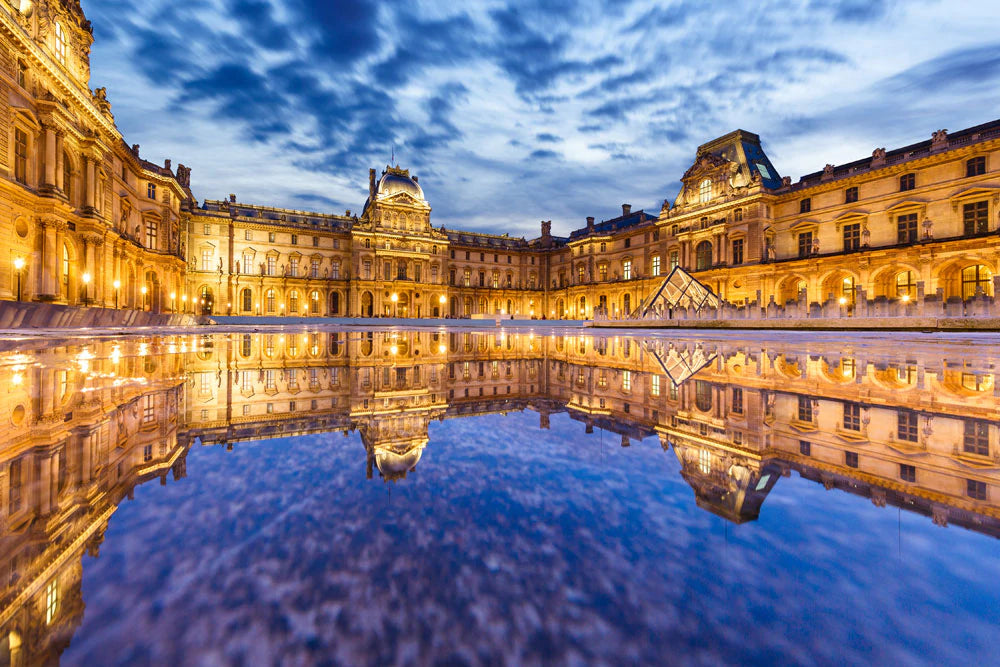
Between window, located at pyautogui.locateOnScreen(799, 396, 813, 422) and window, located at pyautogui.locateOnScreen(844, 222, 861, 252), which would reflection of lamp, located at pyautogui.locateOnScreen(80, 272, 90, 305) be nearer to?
window, located at pyautogui.locateOnScreen(799, 396, 813, 422)

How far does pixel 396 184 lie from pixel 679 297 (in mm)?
35149

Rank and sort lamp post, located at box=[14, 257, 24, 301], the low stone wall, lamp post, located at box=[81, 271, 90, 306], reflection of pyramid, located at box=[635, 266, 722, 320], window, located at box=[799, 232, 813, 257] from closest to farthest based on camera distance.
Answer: the low stone wall, lamp post, located at box=[14, 257, 24, 301], lamp post, located at box=[81, 271, 90, 306], reflection of pyramid, located at box=[635, 266, 722, 320], window, located at box=[799, 232, 813, 257]

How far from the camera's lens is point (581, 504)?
4.89ft

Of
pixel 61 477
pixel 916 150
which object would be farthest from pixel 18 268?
pixel 916 150

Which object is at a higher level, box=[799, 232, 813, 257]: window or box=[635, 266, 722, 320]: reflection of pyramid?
box=[799, 232, 813, 257]: window

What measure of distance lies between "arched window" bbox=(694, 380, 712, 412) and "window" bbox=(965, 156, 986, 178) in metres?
33.9

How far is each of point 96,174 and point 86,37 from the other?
634 cm

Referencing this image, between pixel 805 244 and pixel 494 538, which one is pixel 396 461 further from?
pixel 805 244

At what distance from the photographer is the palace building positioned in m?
18.5

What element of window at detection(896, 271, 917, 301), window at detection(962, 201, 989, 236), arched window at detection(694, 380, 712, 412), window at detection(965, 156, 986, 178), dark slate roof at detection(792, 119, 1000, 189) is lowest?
arched window at detection(694, 380, 712, 412)


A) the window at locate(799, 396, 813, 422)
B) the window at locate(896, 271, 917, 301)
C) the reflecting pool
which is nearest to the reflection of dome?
the reflecting pool

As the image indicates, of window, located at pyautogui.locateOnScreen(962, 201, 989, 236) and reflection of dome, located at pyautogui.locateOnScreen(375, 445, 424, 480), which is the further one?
window, located at pyautogui.locateOnScreen(962, 201, 989, 236)

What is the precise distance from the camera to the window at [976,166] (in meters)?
25.8

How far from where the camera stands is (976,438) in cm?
239
